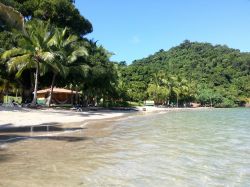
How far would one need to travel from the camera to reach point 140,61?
440 ft

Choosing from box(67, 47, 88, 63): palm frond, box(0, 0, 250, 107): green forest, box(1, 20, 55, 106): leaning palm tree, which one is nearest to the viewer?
box(1, 20, 55, 106): leaning palm tree

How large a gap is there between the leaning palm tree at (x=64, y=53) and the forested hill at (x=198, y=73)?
32392 mm

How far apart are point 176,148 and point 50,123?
1054cm

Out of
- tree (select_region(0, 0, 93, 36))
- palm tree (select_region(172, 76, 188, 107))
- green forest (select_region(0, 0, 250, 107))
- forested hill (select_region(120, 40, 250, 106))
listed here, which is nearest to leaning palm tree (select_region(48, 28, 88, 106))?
green forest (select_region(0, 0, 250, 107))

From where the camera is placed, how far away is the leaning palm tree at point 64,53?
30844 mm

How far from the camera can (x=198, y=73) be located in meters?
112

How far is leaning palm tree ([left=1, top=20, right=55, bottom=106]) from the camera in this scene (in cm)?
2960

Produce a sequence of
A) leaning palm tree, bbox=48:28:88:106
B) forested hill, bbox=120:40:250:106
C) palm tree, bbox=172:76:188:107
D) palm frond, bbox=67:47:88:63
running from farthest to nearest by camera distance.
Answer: forested hill, bbox=120:40:250:106
palm tree, bbox=172:76:188:107
palm frond, bbox=67:47:88:63
leaning palm tree, bbox=48:28:88:106

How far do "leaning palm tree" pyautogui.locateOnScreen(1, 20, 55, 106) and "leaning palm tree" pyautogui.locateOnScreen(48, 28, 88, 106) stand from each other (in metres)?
0.62

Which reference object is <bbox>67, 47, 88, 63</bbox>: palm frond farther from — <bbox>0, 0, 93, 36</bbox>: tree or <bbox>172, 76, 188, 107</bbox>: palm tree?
<bbox>172, 76, 188, 107</bbox>: palm tree

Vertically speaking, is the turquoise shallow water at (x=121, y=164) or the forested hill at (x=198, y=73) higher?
the forested hill at (x=198, y=73)

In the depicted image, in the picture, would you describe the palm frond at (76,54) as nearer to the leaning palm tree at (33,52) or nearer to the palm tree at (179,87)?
the leaning palm tree at (33,52)

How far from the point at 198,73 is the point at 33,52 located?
3405 inches

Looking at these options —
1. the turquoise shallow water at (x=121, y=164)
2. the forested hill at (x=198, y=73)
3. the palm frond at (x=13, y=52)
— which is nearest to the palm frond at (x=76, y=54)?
the palm frond at (x=13, y=52)
